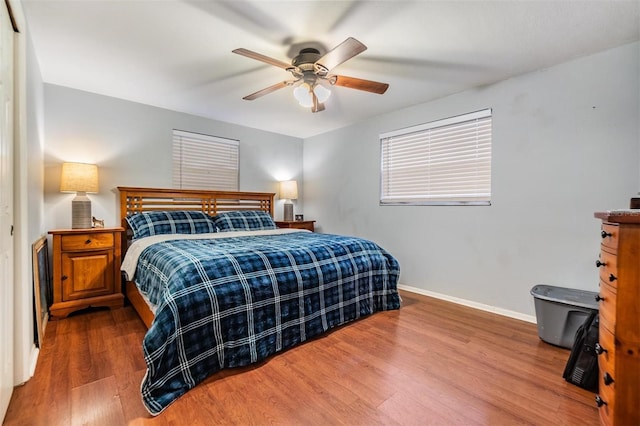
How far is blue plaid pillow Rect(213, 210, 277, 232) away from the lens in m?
3.58

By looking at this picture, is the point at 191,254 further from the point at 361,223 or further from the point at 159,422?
the point at 361,223

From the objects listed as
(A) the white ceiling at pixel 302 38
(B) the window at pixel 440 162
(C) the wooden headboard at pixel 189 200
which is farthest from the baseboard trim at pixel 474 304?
(C) the wooden headboard at pixel 189 200

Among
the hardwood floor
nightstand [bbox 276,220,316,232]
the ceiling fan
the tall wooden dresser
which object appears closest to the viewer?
the tall wooden dresser

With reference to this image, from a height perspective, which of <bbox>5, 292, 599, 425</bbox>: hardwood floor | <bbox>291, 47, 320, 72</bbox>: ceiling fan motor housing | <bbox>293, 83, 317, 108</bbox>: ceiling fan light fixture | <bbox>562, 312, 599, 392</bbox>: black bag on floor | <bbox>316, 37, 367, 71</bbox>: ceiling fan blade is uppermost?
<bbox>291, 47, 320, 72</bbox>: ceiling fan motor housing

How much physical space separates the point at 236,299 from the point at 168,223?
175 cm

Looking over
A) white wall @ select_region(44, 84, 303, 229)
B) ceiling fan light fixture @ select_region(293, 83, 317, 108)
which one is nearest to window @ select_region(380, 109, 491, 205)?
ceiling fan light fixture @ select_region(293, 83, 317, 108)

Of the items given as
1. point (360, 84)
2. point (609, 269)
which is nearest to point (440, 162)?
point (360, 84)

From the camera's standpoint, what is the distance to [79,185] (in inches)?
112

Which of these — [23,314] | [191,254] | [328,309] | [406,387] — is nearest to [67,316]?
[23,314]

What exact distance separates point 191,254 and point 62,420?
102cm

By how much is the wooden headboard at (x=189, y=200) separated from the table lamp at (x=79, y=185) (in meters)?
0.36

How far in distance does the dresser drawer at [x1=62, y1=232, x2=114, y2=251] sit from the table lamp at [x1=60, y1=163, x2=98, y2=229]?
0.62 ft

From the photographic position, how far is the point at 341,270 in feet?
8.16

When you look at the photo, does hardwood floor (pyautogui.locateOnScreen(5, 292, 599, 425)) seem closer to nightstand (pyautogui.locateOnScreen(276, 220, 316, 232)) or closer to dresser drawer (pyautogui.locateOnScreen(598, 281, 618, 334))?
dresser drawer (pyautogui.locateOnScreen(598, 281, 618, 334))
